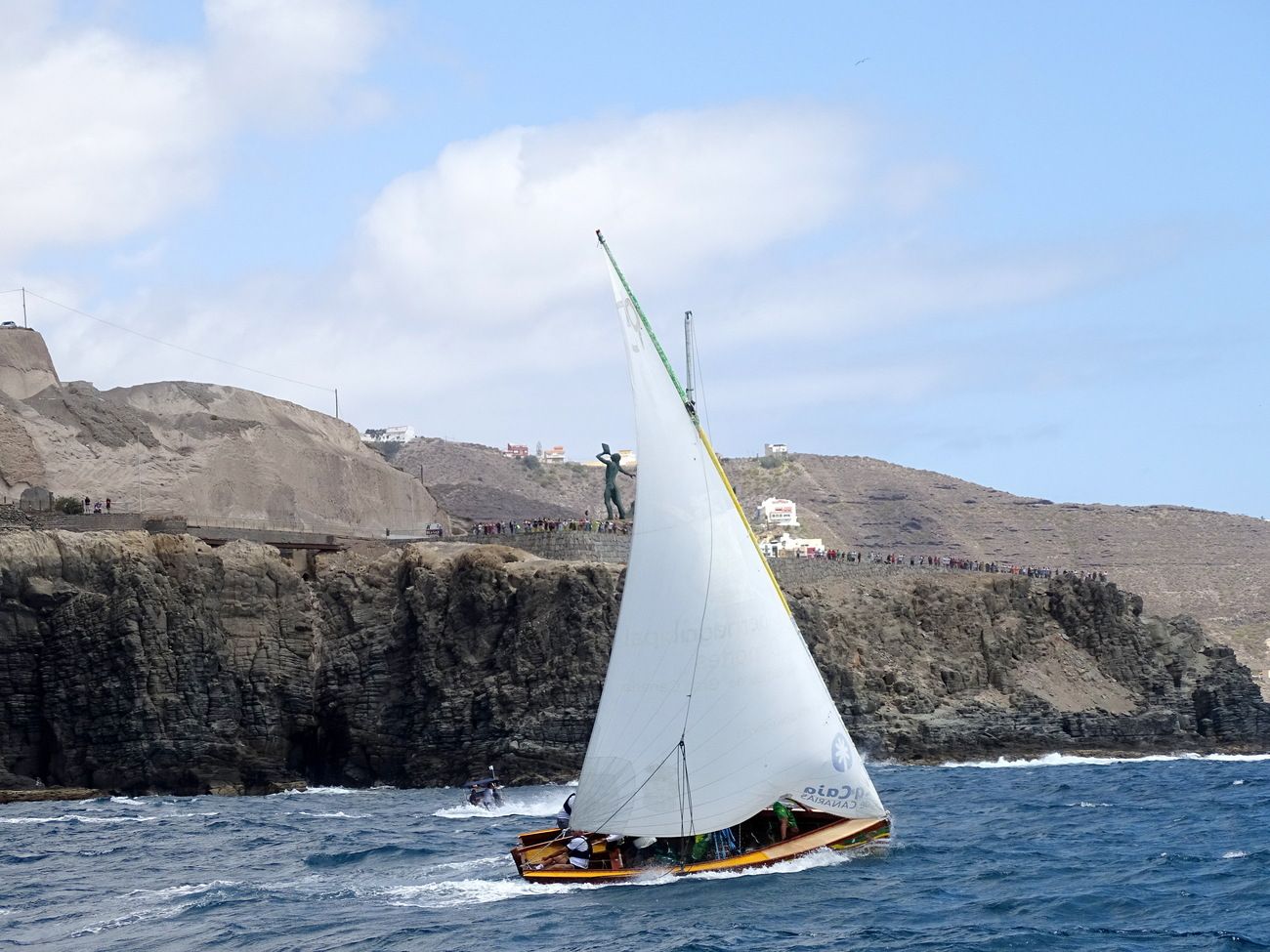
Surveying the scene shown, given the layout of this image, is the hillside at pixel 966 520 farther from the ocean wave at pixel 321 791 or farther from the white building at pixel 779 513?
the ocean wave at pixel 321 791

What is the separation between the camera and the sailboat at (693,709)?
96.9 feet

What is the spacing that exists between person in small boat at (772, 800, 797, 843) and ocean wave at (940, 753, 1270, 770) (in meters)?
30.3

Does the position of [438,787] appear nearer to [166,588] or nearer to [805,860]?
[166,588]

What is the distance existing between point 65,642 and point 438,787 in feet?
40.0

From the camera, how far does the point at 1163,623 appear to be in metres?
78.2

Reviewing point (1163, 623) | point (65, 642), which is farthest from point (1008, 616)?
point (65, 642)

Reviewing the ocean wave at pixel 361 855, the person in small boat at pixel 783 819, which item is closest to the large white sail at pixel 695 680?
the person in small boat at pixel 783 819

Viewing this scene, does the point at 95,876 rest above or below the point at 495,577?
below

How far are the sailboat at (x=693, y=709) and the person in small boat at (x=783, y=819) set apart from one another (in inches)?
1.4

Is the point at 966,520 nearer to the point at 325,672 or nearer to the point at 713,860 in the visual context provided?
the point at 325,672

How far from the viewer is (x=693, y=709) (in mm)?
29641

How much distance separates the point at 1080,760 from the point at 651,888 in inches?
1560

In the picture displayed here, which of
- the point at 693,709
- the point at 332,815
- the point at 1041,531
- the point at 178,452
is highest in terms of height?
the point at 1041,531

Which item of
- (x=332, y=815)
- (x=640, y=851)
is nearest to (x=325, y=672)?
(x=332, y=815)
